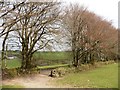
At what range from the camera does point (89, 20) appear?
2558 centimetres

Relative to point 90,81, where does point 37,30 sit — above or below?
above

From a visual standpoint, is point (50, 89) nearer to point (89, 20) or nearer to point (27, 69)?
point (27, 69)

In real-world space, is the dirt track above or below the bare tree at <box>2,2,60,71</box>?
below

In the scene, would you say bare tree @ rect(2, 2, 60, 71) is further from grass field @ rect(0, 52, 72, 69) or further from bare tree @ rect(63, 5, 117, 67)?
bare tree @ rect(63, 5, 117, 67)

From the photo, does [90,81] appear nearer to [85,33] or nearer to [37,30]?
[37,30]

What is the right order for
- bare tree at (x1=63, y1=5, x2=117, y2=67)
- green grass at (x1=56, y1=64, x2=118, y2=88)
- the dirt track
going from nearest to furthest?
the dirt track < green grass at (x1=56, y1=64, x2=118, y2=88) < bare tree at (x1=63, y1=5, x2=117, y2=67)

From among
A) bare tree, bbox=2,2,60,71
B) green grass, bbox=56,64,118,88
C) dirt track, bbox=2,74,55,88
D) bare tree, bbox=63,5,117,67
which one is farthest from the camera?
bare tree, bbox=63,5,117,67

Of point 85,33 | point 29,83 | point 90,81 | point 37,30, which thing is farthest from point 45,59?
point 85,33

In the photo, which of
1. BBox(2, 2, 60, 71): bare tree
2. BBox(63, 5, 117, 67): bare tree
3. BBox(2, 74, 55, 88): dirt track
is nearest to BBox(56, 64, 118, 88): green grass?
BBox(2, 74, 55, 88): dirt track

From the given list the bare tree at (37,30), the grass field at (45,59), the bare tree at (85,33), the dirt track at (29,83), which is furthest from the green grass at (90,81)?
the bare tree at (85,33)

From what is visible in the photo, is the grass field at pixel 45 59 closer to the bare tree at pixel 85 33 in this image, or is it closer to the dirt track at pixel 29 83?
the dirt track at pixel 29 83

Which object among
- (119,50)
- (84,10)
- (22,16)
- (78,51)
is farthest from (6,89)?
(119,50)

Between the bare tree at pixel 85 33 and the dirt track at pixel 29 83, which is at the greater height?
the bare tree at pixel 85 33

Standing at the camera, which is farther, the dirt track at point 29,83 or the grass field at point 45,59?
the grass field at point 45,59
